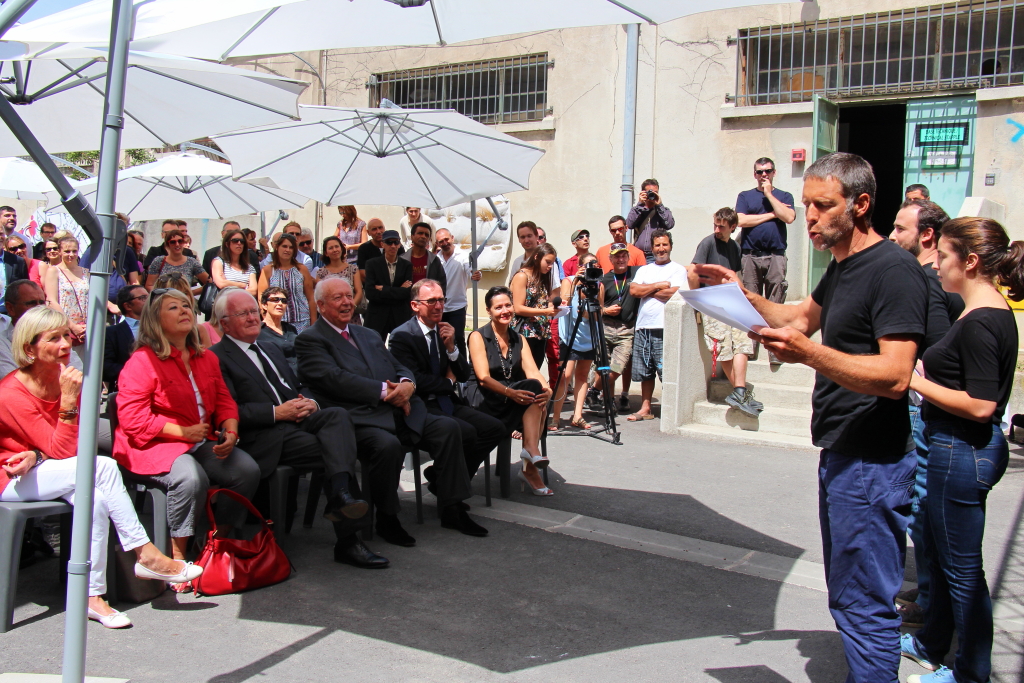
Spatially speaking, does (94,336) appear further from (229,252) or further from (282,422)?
(229,252)

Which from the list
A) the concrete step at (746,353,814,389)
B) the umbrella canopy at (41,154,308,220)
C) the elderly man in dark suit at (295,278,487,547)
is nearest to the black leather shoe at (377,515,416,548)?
the elderly man in dark suit at (295,278,487,547)

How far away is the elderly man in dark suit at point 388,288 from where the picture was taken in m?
9.30

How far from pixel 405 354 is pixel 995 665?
3.84 meters

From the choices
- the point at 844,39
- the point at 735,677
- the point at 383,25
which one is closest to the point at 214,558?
the point at 735,677

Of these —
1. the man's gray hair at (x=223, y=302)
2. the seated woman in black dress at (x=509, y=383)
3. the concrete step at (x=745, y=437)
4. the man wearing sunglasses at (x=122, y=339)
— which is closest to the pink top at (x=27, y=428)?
the man's gray hair at (x=223, y=302)

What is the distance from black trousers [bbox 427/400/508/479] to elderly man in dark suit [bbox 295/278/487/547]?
0.83ft

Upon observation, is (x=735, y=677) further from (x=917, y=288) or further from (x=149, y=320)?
(x=149, y=320)

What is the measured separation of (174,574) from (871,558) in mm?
3153

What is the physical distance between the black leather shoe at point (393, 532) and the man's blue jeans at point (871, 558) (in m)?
2.90

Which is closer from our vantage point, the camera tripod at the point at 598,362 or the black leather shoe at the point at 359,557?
the black leather shoe at the point at 359,557

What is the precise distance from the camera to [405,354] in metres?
5.99

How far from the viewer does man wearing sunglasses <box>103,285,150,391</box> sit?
6.52 metres

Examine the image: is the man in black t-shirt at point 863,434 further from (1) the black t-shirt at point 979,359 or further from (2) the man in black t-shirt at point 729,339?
(2) the man in black t-shirt at point 729,339

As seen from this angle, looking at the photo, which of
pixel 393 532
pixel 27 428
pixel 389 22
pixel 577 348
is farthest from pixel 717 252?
pixel 27 428
